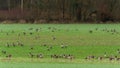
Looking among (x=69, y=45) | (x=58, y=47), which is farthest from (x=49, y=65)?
(x=69, y=45)

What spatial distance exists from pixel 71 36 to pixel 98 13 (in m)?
15.9

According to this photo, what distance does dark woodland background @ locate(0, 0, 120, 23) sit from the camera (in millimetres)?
35812

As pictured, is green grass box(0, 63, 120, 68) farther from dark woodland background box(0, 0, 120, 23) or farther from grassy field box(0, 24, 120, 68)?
dark woodland background box(0, 0, 120, 23)

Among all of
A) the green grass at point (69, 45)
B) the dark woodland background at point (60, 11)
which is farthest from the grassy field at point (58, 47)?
the dark woodland background at point (60, 11)

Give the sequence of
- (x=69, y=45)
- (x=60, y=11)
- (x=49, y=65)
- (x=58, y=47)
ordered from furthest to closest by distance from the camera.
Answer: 1. (x=60, y=11)
2. (x=69, y=45)
3. (x=58, y=47)
4. (x=49, y=65)

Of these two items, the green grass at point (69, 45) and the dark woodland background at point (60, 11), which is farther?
the dark woodland background at point (60, 11)

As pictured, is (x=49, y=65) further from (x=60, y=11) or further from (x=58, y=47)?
(x=60, y=11)

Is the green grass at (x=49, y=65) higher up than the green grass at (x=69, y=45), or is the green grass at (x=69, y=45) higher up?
the green grass at (x=49, y=65)

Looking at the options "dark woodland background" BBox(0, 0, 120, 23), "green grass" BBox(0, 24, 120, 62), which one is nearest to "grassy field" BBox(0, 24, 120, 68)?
"green grass" BBox(0, 24, 120, 62)

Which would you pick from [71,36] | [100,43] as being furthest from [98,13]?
[100,43]

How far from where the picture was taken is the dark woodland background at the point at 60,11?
3581 centimetres

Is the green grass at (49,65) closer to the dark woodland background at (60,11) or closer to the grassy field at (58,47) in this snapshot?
the grassy field at (58,47)

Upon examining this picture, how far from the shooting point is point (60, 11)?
1478 inches

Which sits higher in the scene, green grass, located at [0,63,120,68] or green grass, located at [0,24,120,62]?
green grass, located at [0,63,120,68]
